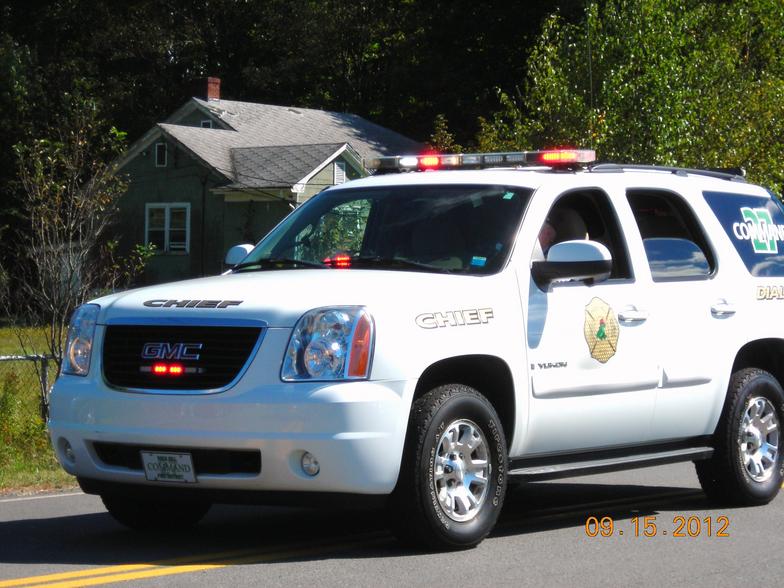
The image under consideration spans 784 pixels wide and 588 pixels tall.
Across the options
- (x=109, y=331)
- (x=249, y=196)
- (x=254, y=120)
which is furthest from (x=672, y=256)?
(x=254, y=120)

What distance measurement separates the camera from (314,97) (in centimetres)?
6819

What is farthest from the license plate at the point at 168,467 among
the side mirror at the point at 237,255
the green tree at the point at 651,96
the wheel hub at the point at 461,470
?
the green tree at the point at 651,96

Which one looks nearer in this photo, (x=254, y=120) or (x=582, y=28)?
(x=582, y=28)

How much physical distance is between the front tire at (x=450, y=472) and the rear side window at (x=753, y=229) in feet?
9.81

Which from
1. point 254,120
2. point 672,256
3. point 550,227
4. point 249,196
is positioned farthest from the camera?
point 254,120

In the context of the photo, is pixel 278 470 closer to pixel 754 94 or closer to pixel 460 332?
pixel 460 332

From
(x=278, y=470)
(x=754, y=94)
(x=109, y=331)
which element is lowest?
(x=278, y=470)

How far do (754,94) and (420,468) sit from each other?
84.9 feet

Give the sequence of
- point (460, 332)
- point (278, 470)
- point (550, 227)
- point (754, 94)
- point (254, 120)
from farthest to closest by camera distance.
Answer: point (254, 120) → point (754, 94) → point (550, 227) → point (460, 332) → point (278, 470)

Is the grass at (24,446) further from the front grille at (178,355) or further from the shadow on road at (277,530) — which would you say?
the front grille at (178,355)

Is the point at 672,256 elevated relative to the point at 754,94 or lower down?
lower down

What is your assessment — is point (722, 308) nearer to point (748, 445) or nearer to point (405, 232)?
point (748, 445)

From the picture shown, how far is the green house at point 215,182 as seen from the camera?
45.0 metres

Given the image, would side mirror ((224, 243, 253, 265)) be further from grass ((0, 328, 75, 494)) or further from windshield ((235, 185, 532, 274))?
grass ((0, 328, 75, 494))
